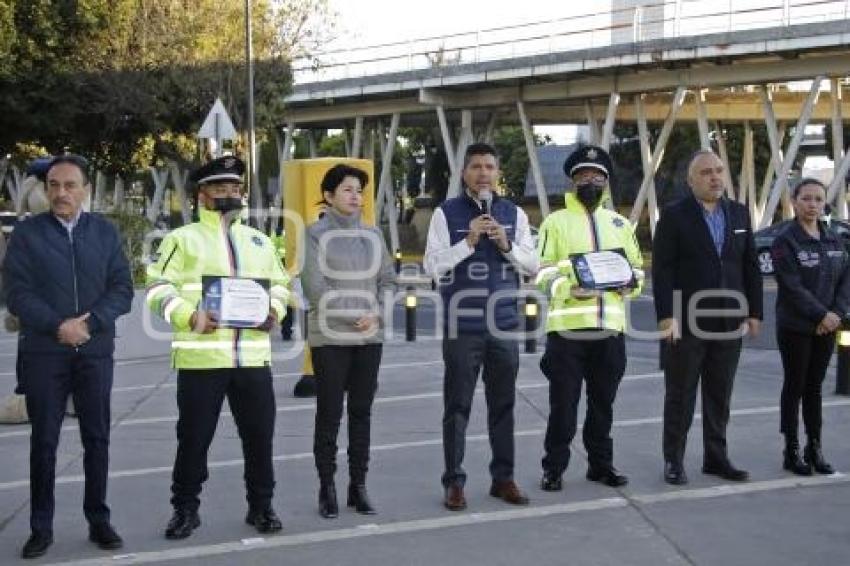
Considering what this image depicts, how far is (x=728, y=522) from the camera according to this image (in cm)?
609

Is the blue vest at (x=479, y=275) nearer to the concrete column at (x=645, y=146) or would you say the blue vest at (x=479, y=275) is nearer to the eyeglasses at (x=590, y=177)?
the eyeglasses at (x=590, y=177)

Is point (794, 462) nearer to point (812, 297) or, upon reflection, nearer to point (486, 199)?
point (812, 297)

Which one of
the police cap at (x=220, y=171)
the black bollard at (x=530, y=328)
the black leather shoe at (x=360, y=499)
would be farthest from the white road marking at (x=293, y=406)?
the police cap at (x=220, y=171)

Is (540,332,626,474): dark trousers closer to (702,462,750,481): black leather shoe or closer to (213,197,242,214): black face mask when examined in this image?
(702,462,750,481): black leather shoe

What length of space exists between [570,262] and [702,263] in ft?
2.65

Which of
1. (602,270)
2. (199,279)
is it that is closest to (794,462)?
(602,270)

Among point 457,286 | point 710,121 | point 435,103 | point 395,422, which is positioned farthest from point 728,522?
point 710,121

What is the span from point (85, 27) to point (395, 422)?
23.3 m

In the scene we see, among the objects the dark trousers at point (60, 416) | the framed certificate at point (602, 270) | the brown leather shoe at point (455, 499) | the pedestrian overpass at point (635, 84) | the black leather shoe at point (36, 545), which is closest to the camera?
the black leather shoe at point (36, 545)

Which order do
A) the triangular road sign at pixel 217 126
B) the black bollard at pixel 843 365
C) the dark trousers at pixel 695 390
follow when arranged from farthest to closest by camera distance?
the triangular road sign at pixel 217 126
the black bollard at pixel 843 365
the dark trousers at pixel 695 390

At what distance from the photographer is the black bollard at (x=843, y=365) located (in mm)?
10008

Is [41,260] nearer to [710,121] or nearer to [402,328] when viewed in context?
[402,328]

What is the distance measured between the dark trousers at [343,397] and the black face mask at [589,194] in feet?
5.01

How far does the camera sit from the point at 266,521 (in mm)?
6000
